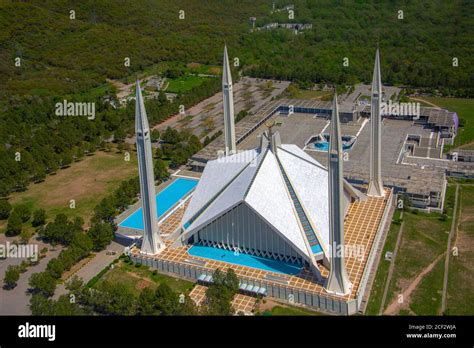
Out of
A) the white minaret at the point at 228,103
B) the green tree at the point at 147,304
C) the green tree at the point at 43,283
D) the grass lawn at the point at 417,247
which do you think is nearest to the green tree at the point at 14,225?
the green tree at the point at 43,283

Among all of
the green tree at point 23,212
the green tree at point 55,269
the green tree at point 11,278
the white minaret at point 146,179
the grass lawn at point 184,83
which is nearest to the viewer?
the white minaret at point 146,179

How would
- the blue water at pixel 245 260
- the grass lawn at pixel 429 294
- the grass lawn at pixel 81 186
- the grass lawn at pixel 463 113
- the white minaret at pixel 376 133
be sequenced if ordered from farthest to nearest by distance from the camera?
the grass lawn at pixel 463 113
the grass lawn at pixel 81 186
the white minaret at pixel 376 133
the blue water at pixel 245 260
the grass lawn at pixel 429 294

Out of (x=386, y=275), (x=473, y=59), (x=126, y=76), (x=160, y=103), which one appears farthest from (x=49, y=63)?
(x=386, y=275)

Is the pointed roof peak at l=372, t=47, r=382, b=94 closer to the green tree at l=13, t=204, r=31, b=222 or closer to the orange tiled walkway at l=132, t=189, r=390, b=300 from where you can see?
the orange tiled walkway at l=132, t=189, r=390, b=300

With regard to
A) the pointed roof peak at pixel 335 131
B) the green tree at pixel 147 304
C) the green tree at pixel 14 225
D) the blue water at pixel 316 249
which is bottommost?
the green tree at pixel 147 304

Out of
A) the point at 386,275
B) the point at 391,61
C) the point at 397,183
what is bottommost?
the point at 386,275

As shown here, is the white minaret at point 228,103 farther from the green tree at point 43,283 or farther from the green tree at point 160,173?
the green tree at point 43,283

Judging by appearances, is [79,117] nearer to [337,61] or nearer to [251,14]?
[337,61]

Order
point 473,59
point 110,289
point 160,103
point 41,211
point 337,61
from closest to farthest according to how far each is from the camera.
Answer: point 110,289
point 41,211
point 160,103
point 473,59
point 337,61
